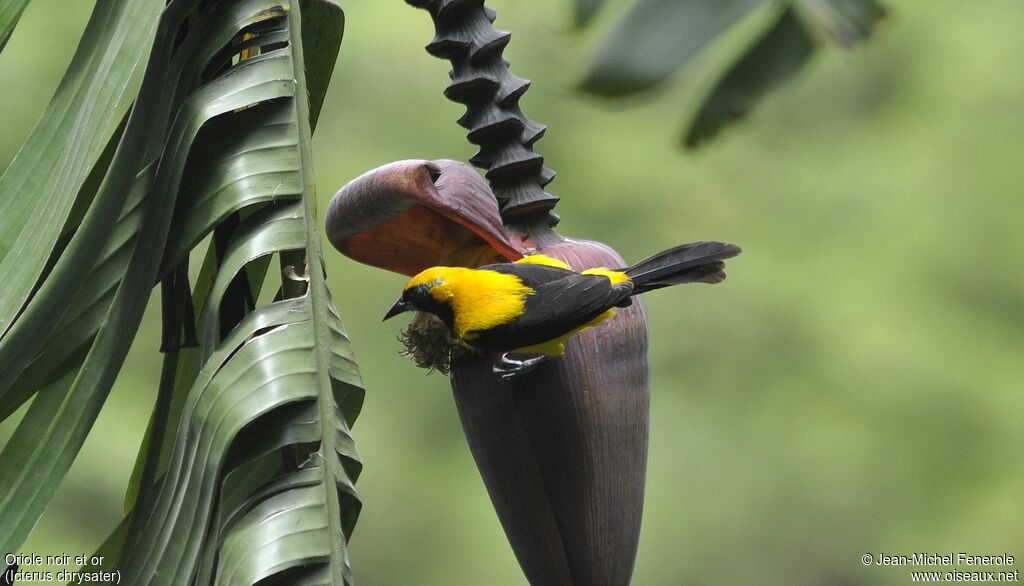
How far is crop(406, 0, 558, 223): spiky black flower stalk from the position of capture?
2.93 feet

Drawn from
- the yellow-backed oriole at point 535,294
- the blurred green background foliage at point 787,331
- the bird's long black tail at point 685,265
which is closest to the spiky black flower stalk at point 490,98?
the yellow-backed oriole at point 535,294

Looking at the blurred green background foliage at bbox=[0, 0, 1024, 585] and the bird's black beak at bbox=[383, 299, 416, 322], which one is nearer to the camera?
the bird's black beak at bbox=[383, 299, 416, 322]

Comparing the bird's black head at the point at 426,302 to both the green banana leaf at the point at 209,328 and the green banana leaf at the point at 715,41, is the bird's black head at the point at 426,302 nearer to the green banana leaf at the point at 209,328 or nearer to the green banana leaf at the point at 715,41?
the green banana leaf at the point at 209,328

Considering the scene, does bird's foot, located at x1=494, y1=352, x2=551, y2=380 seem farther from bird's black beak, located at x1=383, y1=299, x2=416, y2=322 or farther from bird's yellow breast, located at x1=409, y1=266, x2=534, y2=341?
bird's black beak, located at x1=383, y1=299, x2=416, y2=322

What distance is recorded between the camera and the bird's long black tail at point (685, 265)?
3.62 ft

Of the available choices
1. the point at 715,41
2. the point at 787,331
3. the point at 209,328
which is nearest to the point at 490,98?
the point at 209,328

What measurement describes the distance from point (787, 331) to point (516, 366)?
7.96 ft

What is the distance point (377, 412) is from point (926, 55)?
6.97ft

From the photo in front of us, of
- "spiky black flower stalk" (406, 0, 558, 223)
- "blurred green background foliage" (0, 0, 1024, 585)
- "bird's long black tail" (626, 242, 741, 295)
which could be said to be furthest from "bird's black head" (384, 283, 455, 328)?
"blurred green background foliage" (0, 0, 1024, 585)

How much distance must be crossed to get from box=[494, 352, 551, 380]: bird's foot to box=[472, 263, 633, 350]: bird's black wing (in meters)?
0.02

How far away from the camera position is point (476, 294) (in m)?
0.99

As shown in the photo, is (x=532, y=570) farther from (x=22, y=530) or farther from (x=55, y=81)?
(x=55, y=81)

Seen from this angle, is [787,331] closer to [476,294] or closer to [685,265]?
[685,265]

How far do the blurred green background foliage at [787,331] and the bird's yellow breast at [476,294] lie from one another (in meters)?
1.80
